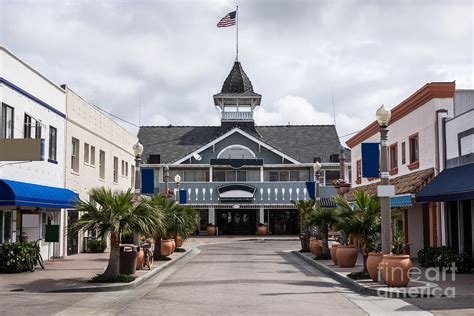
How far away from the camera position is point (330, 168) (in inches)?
2136

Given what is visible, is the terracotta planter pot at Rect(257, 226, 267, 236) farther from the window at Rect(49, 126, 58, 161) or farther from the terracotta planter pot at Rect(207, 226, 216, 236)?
the window at Rect(49, 126, 58, 161)

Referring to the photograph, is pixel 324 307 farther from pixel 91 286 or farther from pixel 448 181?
pixel 448 181

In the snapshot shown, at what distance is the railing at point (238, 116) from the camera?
57.2 meters

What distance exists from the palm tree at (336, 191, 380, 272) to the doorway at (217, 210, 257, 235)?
36835 mm

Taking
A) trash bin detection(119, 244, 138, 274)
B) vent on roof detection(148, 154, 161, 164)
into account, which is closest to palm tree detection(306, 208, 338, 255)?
trash bin detection(119, 244, 138, 274)

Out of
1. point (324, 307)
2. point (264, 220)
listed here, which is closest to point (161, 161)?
point (264, 220)

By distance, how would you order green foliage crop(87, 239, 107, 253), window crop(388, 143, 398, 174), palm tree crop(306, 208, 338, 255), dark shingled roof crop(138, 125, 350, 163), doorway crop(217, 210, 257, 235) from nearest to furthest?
palm tree crop(306, 208, 338, 255) < window crop(388, 143, 398, 174) < green foliage crop(87, 239, 107, 253) < doorway crop(217, 210, 257, 235) < dark shingled roof crop(138, 125, 350, 163)

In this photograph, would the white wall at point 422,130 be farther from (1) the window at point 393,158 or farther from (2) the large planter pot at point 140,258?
(2) the large planter pot at point 140,258

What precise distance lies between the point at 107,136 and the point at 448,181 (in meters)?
19.7

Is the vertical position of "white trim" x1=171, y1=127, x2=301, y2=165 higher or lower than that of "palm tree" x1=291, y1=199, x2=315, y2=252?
higher

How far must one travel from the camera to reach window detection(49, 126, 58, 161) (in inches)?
976

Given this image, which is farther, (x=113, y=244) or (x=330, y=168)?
(x=330, y=168)

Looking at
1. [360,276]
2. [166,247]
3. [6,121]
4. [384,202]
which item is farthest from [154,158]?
[384,202]

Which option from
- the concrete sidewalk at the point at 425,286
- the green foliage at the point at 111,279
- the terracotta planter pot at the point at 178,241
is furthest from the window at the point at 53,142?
the concrete sidewalk at the point at 425,286
